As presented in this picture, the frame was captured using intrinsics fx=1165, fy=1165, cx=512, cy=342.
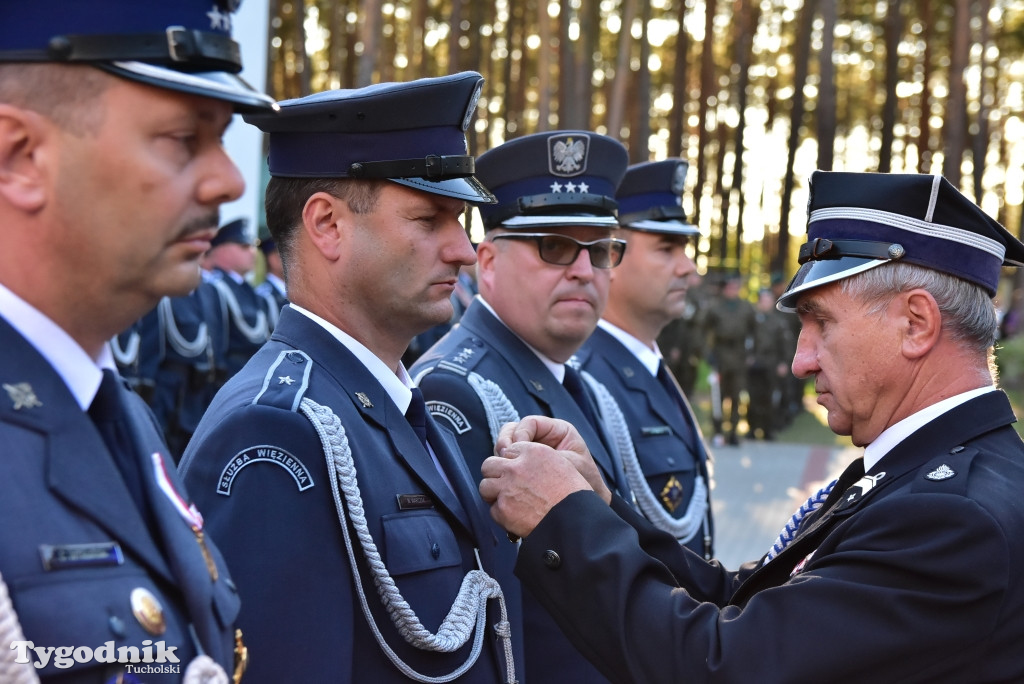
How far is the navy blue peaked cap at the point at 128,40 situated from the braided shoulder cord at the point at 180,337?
857 centimetres

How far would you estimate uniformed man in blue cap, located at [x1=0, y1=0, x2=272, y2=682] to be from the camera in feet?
4.90

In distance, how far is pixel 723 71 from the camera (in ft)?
144

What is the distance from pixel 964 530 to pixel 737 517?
8.64m

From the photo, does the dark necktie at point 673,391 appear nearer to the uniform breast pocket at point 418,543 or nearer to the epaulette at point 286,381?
the uniform breast pocket at point 418,543

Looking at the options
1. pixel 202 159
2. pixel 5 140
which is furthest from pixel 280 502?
pixel 5 140

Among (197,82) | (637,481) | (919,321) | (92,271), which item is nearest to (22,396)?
(92,271)

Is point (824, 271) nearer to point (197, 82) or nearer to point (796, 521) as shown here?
point (796, 521)

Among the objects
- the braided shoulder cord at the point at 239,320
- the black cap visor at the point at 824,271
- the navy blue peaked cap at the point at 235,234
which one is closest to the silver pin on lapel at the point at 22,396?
the black cap visor at the point at 824,271

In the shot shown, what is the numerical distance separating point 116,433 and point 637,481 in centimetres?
280

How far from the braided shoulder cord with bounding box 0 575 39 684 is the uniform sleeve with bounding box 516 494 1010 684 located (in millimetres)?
1417

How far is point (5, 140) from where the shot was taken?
1513mm

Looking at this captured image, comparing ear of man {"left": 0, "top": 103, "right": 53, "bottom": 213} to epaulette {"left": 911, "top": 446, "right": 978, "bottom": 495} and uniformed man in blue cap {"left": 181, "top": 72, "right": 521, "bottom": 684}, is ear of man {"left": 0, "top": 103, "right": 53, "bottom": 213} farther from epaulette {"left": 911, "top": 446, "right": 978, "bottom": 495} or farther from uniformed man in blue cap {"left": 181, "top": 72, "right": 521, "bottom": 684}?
epaulette {"left": 911, "top": 446, "right": 978, "bottom": 495}

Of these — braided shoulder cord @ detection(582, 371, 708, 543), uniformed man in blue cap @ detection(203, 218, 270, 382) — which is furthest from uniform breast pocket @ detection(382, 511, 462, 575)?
uniformed man in blue cap @ detection(203, 218, 270, 382)

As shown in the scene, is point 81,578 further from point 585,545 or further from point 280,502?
point 585,545
